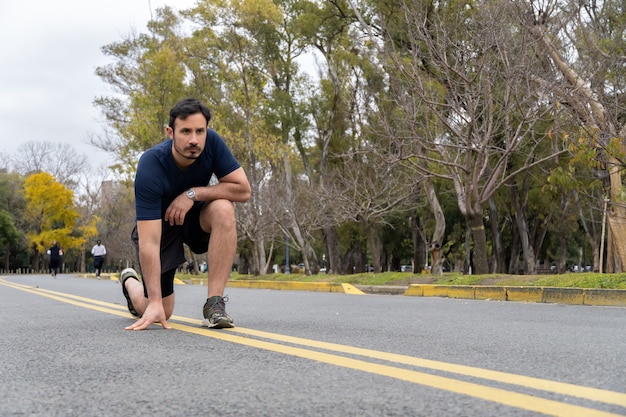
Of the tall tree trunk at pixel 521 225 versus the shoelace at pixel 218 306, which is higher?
the tall tree trunk at pixel 521 225

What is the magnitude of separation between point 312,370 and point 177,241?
7.59 ft

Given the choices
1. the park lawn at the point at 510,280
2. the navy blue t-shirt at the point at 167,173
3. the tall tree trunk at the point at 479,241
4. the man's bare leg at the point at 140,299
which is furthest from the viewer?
the tall tree trunk at the point at 479,241

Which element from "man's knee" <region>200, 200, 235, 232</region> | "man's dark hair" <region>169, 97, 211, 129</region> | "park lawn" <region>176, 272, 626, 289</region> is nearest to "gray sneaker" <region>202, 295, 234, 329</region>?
"man's knee" <region>200, 200, 235, 232</region>

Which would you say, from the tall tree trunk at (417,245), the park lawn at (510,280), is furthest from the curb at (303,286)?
the tall tree trunk at (417,245)

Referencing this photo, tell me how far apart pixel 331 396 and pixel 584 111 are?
48.2ft

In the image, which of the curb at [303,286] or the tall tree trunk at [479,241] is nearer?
the curb at [303,286]

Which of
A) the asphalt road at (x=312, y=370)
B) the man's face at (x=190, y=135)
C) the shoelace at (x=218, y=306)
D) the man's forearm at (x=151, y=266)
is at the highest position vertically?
the man's face at (x=190, y=135)

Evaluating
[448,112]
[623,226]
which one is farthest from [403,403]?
[448,112]

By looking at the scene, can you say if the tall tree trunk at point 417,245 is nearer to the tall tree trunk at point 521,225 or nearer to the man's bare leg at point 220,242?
the tall tree trunk at point 521,225

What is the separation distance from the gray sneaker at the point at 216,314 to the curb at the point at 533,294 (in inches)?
283

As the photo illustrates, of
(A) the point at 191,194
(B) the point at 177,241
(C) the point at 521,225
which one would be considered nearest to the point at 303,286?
(B) the point at 177,241

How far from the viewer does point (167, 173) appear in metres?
4.98

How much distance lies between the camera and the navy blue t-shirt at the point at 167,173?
485 cm

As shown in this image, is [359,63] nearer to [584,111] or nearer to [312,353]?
[584,111]
